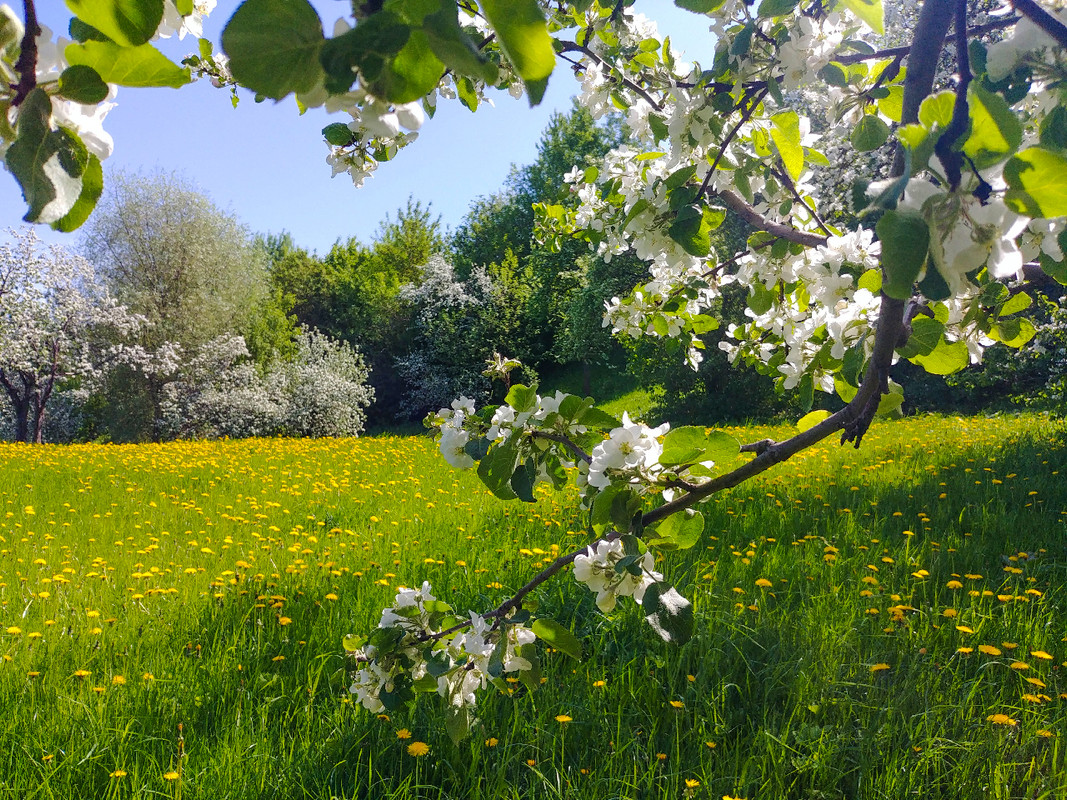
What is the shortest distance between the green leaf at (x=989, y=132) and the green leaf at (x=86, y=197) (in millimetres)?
602

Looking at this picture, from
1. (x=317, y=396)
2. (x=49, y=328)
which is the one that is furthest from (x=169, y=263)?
(x=317, y=396)

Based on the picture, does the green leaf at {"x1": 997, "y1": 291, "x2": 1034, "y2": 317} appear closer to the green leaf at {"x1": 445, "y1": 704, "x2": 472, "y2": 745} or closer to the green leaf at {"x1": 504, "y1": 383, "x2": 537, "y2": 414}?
the green leaf at {"x1": 504, "y1": 383, "x2": 537, "y2": 414}

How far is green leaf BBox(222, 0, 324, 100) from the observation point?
1.13ft

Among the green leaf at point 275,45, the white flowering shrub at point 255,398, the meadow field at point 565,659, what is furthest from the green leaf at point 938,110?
the white flowering shrub at point 255,398

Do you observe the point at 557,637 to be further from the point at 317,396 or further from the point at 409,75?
the point at 317,396

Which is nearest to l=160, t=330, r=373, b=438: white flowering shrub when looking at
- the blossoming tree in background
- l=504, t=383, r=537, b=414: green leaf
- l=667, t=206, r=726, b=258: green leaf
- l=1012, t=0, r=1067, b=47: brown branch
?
the blossoming tree in background

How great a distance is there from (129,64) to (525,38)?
24 centimetres

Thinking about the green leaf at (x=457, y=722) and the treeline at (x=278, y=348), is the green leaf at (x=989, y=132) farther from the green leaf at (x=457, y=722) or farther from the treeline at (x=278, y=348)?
the treeline at (x=278, y=348)

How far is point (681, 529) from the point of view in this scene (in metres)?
1.06

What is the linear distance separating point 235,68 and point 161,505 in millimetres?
5148

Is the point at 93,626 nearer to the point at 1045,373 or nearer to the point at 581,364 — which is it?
the point at 1045,373

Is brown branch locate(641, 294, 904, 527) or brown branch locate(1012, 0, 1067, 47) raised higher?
brown branch locate(1012, 0, 1067, 47)

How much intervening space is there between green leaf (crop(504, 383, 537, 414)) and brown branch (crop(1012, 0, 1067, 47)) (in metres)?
0.80

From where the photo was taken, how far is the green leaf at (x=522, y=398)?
114 centimetres
